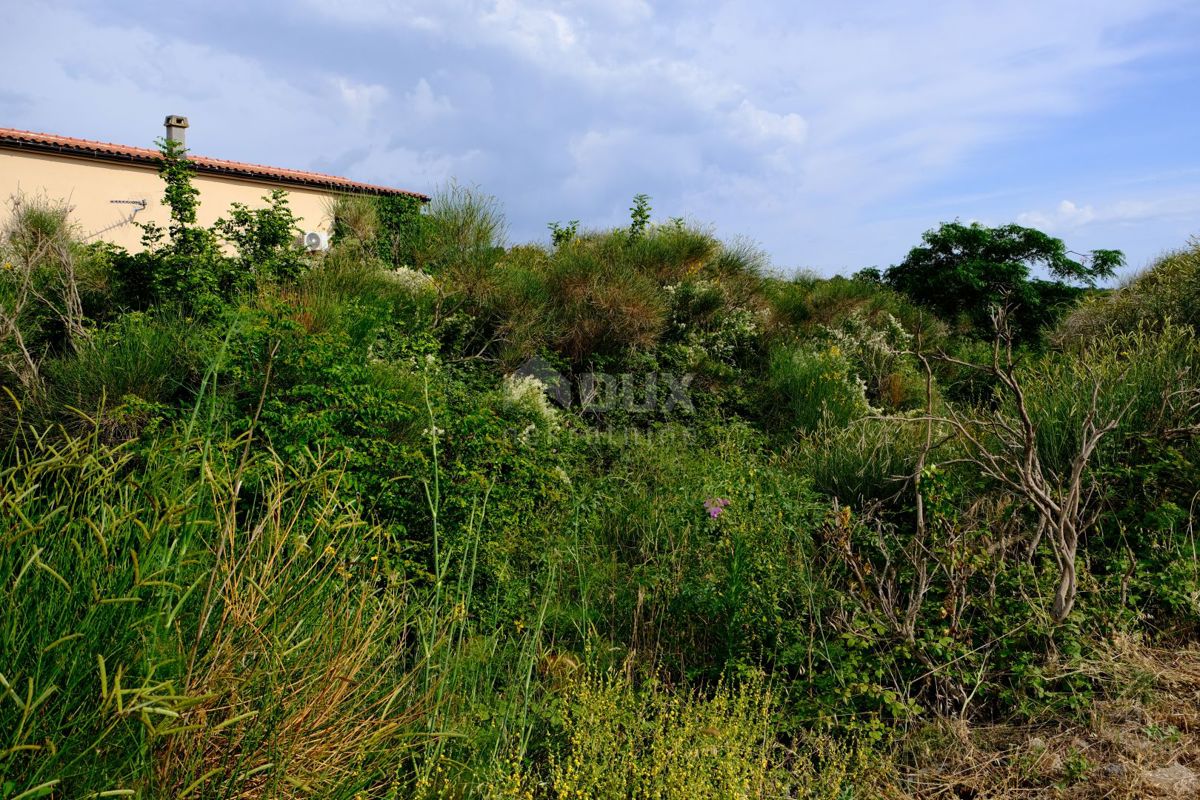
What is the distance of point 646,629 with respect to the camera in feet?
12.2

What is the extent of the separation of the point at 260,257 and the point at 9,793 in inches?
256

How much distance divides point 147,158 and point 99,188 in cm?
112

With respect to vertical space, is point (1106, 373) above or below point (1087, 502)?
above

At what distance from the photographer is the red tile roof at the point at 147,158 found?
621 inches

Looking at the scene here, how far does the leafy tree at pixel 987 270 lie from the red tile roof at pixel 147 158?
966cm

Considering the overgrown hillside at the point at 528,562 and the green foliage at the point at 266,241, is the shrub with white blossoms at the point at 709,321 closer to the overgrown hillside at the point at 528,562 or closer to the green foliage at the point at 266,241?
the overgrown hillside at the point at 528,562

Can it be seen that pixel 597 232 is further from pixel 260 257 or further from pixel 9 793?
pixel 9 793

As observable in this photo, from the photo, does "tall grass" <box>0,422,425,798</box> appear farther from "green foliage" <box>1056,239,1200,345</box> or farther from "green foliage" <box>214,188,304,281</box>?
"green foliage" <box>1056,239,1200,345</box>

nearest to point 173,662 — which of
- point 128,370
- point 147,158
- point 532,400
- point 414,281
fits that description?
point 128,370

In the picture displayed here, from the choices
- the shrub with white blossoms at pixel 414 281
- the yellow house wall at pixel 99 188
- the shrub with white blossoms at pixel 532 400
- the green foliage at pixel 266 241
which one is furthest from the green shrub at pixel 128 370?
the yellow house wall at pixel 99 188

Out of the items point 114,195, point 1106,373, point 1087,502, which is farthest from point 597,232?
point 114,195

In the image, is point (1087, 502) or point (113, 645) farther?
point (1087, 502)

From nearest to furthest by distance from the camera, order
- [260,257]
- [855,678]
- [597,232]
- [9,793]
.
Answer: [9,793] → [855,678] → [260,257] → [597,232]

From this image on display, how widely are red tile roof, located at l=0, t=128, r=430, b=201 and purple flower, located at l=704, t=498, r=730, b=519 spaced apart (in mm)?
10670
